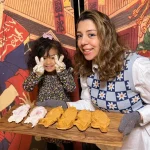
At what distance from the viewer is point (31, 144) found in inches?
71.9

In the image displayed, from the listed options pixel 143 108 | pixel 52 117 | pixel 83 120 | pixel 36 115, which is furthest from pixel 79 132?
pixel 143 108

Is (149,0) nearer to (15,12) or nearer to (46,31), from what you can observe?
(46,31)

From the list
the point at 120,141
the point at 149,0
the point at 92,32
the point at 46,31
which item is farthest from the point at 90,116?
the point at 149,0

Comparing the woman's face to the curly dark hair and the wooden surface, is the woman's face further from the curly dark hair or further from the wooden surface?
the wooden surface

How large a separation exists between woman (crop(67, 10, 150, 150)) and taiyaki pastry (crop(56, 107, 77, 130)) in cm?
22

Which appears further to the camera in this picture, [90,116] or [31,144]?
[31,144]

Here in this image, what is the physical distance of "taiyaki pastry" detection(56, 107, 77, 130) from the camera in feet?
3.83

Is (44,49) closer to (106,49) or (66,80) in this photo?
(66,80)

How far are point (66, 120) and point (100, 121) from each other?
18cm

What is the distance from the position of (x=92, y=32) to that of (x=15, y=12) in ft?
2.10

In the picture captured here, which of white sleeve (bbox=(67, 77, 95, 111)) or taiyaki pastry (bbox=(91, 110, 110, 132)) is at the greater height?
white sleeve (bbox=(67, 77, 95, 111))

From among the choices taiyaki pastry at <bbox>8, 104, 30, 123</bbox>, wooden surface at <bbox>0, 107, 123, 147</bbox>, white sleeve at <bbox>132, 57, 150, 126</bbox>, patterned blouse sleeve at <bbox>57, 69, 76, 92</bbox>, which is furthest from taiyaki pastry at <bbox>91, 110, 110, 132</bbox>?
taiyaki pastry at <bbox>8, 104, 30, 123</bbox>

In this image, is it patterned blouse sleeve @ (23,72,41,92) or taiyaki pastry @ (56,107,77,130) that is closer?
taiyaki pastry @ (56,107,77,130)

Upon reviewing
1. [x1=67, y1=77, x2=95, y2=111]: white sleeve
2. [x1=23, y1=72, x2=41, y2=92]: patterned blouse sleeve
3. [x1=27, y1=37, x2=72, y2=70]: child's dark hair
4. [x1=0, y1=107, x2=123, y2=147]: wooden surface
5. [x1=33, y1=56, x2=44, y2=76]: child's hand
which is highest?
[x1=27, y1=37, x2=72, y2=70]: child's dark hair
